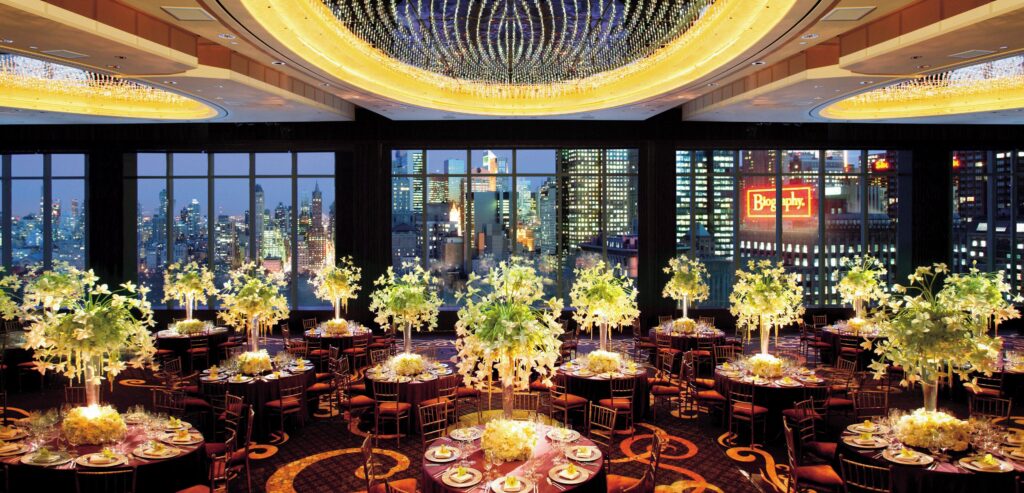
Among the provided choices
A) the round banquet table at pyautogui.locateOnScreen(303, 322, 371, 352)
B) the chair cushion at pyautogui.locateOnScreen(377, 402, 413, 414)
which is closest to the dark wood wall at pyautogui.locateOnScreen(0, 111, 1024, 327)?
the round banquet table at pyautogui.locateOnScreen(303, 322, 371, 352)

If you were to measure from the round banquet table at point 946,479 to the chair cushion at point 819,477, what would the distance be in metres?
0.50

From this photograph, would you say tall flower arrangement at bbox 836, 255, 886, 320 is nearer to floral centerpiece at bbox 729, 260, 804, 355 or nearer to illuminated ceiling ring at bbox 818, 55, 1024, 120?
illuminated ceiling ring at bbox 818, 55, 1024, 120

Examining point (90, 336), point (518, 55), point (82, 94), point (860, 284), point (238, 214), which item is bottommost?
point (90, 336)

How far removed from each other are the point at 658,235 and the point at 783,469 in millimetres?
8427

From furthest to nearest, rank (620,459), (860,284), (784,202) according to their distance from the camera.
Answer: (784,202) → (860,284) → (620,459)

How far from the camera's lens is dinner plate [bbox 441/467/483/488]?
4.84 metres

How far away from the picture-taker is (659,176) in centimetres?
1502

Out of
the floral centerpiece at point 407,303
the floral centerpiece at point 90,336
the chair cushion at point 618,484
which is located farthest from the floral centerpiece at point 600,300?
the floral centerpiece at point 90,336

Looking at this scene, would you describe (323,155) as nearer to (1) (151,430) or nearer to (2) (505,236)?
(2) (505,236)

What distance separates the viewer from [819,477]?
5832 millimetres

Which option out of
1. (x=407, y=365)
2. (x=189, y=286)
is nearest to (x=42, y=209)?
(x=189, y=286)

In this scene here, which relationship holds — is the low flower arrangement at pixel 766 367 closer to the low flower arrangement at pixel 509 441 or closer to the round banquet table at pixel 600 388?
the round banquet table at pixel 600 388

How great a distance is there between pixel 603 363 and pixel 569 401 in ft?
2.44

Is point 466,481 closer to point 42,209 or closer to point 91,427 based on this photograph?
point 91,427
